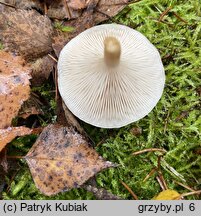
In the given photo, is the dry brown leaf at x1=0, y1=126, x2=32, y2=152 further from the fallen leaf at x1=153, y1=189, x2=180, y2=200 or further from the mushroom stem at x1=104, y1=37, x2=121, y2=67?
the fallen leaf at x1=153, y1=189, x2=180, y2=200

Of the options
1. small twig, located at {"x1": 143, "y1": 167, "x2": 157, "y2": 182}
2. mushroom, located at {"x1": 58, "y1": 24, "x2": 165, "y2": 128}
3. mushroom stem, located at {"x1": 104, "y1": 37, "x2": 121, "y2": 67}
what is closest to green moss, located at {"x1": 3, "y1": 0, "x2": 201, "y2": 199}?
small twig, located at {"x1": 143, "y1": 167, "x2": 157, "y2": 182}

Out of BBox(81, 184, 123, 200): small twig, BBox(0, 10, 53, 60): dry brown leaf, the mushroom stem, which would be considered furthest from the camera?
BBox(0, 10, 53, 60): dry brown leaf

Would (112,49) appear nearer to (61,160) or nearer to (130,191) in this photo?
(61,160)

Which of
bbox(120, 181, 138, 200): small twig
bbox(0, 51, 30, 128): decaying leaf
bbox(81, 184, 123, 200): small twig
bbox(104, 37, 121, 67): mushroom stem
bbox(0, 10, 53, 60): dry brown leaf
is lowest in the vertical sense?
bbox(81, 184, 123, 200): small twig

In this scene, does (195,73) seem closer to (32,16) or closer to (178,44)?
(178,44)

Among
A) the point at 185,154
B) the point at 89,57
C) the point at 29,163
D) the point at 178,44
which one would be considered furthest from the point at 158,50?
the point at 29,163

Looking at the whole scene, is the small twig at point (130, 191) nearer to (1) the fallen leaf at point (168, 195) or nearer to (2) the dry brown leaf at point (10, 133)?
(1) the fallen leaf at point (168, 195)

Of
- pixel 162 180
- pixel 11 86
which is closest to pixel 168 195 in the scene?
pixel 162 180
